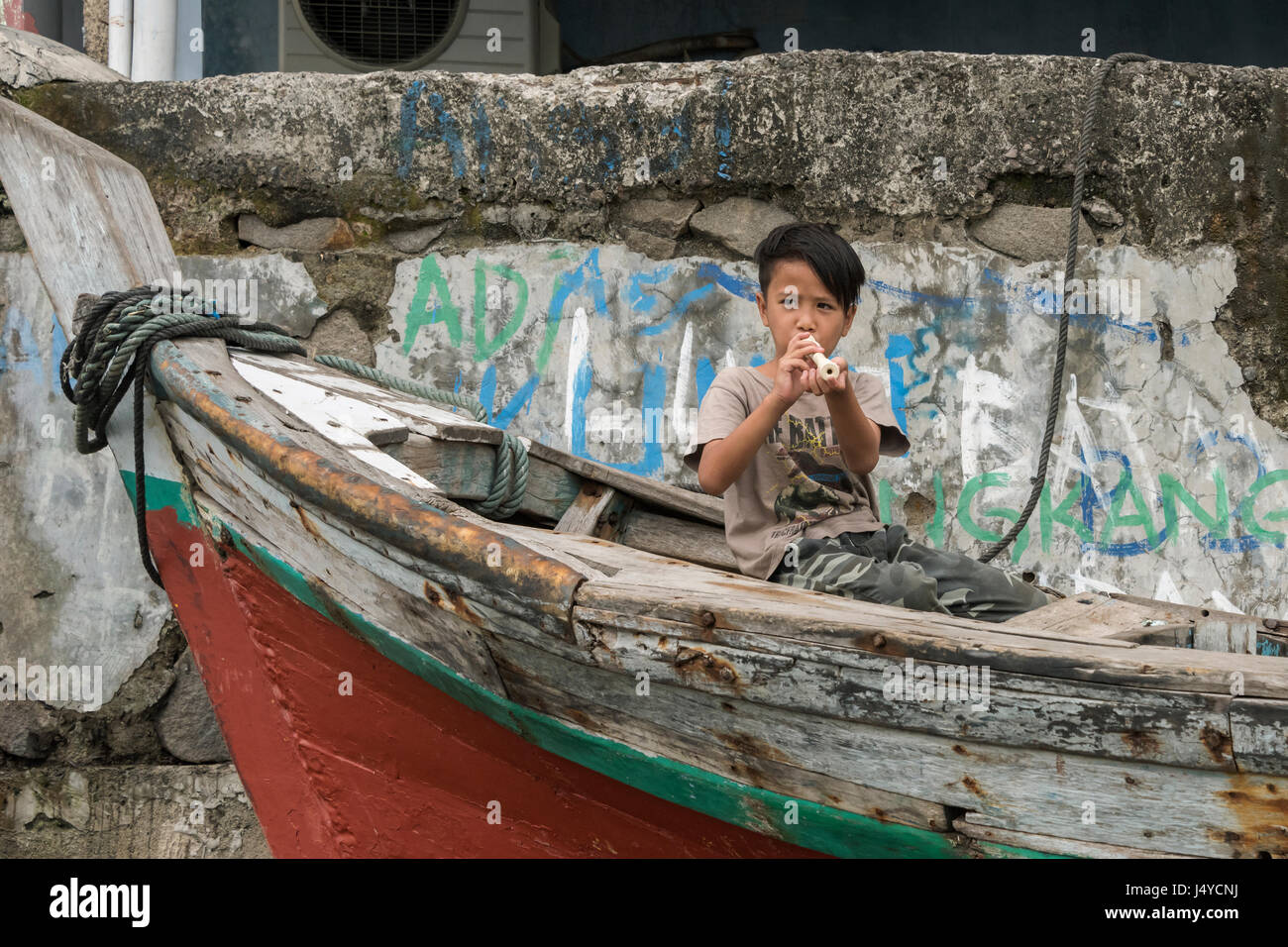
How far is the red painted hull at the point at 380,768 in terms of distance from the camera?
193cm

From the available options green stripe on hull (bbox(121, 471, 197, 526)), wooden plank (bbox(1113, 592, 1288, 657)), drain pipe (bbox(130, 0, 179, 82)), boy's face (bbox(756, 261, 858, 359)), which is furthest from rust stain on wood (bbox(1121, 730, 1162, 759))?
drain pipe (bbox(130, 0, 179, 82))

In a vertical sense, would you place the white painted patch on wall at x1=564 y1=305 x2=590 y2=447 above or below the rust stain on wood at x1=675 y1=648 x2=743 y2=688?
above

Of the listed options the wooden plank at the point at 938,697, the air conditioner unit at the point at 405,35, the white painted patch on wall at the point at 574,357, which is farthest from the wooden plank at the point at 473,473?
the air conditioner unit at the point at 405,35

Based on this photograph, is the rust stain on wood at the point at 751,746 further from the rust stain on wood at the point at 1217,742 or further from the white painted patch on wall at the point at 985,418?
the white painted patch on wall at the point at 985,418

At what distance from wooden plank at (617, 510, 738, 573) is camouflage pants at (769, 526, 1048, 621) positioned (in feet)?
2.12

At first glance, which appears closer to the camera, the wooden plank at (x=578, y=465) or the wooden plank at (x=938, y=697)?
the wooden plank at (x=938, y=697)

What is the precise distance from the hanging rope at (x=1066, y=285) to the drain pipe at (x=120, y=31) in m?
4.24

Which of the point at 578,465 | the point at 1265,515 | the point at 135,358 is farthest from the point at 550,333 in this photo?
the point at 1265,515

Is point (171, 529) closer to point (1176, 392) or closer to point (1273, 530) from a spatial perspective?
point (1176, 392)

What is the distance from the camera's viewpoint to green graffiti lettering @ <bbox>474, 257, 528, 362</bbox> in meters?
3.39

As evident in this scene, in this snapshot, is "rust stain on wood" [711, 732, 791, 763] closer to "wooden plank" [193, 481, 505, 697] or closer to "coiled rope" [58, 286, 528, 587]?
"wooden plank" [193, 481, 505, 697]

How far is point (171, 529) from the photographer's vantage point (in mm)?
2430

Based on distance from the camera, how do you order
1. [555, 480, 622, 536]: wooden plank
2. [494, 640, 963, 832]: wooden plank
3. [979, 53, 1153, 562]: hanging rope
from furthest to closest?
[979, 53, 1153, 562]: hanging rope
[555, 480, 622, 536]: wooden plank
[494, 640, 963, 832]: wooden plank

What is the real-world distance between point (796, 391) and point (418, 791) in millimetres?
940
